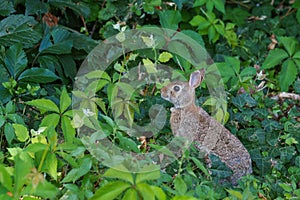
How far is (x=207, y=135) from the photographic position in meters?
3.51

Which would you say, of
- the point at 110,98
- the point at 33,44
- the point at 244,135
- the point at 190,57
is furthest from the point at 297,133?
the point at 33,44

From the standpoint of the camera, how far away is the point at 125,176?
262 centimetres

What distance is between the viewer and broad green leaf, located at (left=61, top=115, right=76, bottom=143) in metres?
3.14

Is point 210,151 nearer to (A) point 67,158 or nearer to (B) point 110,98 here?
(B) point 110,98

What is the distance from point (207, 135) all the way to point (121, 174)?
972mm

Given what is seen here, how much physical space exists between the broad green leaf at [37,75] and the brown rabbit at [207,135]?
85 cm

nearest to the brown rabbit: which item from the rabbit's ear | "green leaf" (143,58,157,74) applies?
the rabbit's ear

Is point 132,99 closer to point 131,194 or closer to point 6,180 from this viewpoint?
point 131,194

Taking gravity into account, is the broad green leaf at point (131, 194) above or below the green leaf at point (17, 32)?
above

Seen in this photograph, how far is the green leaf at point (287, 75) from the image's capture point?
4434mm

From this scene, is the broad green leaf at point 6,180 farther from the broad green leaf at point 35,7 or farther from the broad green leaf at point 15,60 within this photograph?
the broad green leaf at point 35,7

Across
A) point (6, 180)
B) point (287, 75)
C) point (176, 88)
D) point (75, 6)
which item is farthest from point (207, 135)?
point (75, 6)

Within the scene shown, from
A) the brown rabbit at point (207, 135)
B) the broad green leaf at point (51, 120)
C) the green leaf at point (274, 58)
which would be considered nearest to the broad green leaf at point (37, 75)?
the broad green leaf at point (51, 120)

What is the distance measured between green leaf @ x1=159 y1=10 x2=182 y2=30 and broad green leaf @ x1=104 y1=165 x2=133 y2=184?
6.02 ft
